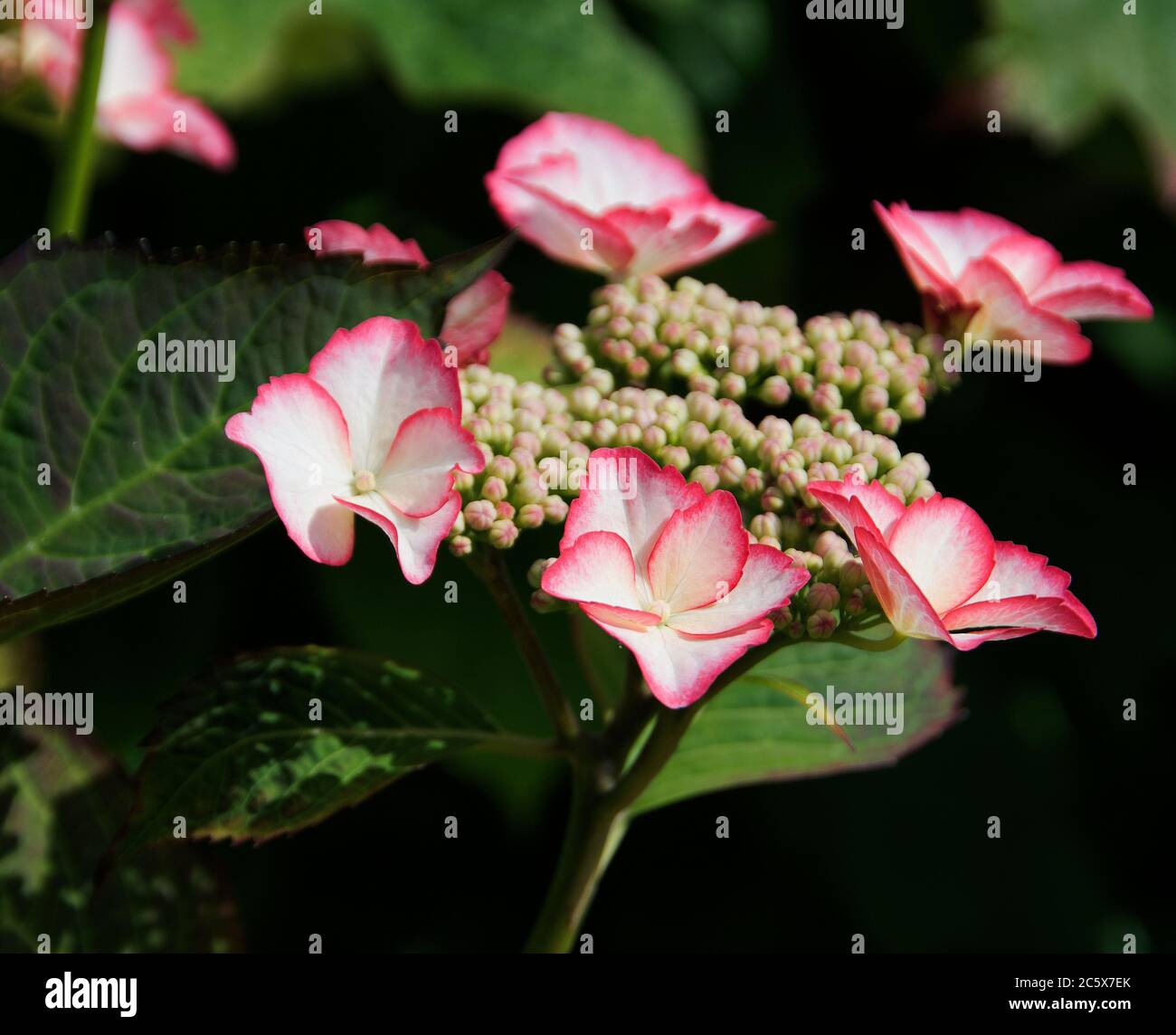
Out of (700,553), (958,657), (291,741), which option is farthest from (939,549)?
(958,657)

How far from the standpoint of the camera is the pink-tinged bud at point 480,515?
0.66 metres

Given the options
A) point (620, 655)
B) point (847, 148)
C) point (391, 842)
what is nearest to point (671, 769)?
point (620, 655)

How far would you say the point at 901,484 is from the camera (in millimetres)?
714

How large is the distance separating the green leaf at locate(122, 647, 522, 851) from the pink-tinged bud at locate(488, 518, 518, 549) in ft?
0.31

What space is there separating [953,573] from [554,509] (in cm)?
20

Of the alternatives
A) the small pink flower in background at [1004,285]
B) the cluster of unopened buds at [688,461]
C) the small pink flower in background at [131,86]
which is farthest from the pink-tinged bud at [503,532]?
the small pink flower in background at [131,86]

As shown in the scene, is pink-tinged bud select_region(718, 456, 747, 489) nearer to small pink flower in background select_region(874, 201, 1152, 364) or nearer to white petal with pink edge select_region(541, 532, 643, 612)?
white petal with pink edge select_region(541, 532, 643, 612)

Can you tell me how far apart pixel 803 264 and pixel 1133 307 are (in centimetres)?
107

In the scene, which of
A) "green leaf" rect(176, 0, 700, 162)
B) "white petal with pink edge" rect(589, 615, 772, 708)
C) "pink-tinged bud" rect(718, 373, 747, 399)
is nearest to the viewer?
"white petal with pink edge" rect(589, 615, 772, 708)

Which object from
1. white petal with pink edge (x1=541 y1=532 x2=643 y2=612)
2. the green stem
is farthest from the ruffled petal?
the green stem

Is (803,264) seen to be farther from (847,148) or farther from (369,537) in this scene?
(369,537)

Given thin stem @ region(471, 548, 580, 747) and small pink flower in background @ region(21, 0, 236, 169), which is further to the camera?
small pink flower in background @ region(21, 0, 236, 169)

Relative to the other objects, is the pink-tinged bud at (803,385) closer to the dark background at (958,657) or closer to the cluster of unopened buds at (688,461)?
the cluster of unopened buds at (688,461)

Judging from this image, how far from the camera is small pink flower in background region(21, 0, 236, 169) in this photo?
1.12 metres
